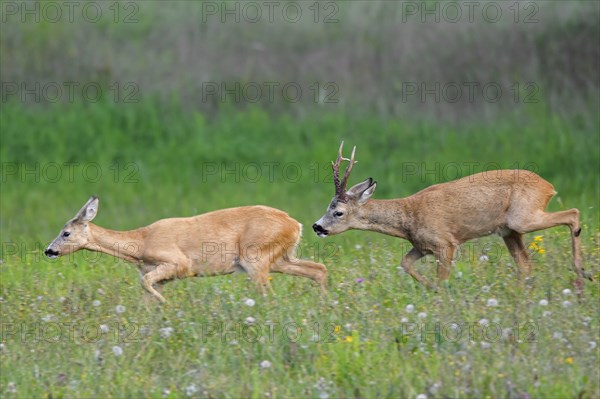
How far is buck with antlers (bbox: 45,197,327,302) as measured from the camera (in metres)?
11.8

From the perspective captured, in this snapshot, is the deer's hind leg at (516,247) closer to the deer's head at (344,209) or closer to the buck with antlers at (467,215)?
the buck with antlers at (467,215)

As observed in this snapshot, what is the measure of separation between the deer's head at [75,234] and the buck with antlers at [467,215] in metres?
2.06

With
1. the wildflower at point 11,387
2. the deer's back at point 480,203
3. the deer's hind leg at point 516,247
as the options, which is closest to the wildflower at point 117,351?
the wildflower at point 11,387

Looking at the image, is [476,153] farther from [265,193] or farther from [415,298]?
[415,298]

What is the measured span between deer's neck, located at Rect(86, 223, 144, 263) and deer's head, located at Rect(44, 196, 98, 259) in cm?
7

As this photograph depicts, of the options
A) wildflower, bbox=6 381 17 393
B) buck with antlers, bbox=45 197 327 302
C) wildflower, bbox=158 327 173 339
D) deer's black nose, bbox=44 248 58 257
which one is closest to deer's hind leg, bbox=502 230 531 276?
buck with antlers, bbox=45 197 327 302

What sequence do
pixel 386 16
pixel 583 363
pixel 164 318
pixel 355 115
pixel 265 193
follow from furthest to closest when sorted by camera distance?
1. pixel 386 16
2. pixel 355 115
3. pixel 265 193
4. pixel 164 318
5. pixel 583 363

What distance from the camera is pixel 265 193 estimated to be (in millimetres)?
18516

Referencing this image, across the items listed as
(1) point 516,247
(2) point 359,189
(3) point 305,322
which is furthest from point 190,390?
(2) point 359,189

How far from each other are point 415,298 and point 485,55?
11.8 metres

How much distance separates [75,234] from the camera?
12.1 metres

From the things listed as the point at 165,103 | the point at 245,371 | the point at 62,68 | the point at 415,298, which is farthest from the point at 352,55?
the point at 245,371

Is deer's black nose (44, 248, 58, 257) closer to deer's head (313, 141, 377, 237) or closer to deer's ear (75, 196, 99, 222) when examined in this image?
deer's ear (75, 196, 99, 222)

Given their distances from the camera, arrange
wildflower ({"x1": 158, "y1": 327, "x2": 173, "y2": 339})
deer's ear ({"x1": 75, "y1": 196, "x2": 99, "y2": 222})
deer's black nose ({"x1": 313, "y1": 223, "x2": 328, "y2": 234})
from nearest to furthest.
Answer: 1. wildflower ({"x1": 158, "y1": 327, "x2": 173, "y2": 339})
2. deer's ear ({"x1": 75, "y1": 196, "x2": 99, "y2": 222})
3. deer's black nose ({"x1": 313, "y1": 223, "x2": 328, "y2": 234})
